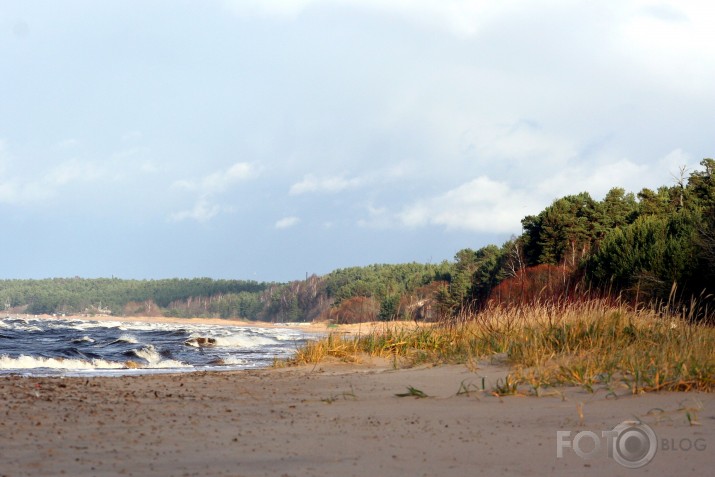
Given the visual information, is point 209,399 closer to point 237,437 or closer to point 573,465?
point 237,437

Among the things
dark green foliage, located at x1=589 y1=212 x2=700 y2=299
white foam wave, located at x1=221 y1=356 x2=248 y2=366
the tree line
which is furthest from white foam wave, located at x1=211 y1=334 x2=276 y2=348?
dark green foliage, located at x1=589 y1=212 x2=700 y2=299

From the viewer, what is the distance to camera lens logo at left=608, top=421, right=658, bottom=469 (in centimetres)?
554

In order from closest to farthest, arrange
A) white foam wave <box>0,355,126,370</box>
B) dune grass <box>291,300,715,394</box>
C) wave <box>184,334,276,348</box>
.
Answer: dune grass <box>291,300,715,394</box> < white foam wave <box>0,355,126,370</box> < wave <box>184,334,276,348</box>

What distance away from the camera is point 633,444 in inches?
236

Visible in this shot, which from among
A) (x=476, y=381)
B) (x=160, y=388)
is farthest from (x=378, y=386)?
(x=160, y=388)

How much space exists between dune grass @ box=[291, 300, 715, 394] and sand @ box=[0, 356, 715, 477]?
436 millimetres

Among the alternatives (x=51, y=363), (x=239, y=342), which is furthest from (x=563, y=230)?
(x=51, y=363)

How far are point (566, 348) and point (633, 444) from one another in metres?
4.64

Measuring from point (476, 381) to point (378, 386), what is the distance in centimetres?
118

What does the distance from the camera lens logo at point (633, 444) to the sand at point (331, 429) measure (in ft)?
0.25

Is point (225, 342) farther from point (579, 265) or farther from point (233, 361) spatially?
point (579, 265)

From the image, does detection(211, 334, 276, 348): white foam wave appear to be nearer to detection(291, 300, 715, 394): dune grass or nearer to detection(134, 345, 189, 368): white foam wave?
detection(134, 345, 189, 368): white foam wave

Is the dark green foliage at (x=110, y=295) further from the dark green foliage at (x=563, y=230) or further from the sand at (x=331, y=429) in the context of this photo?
the sand at (x=331, y=429)

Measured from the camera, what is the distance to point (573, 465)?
540 cm
